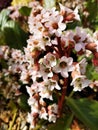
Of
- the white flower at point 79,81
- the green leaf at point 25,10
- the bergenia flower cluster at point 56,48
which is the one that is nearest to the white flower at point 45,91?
the bergenia flower cluster at point 56,48

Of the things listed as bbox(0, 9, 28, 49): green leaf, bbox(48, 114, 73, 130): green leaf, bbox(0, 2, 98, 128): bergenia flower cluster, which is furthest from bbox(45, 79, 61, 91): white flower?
bbox(0, 9, 28, 49): green leaf

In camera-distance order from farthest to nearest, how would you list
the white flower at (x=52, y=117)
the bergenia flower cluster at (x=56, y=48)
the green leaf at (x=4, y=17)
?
1. the green leaf at (x=4, y=17)
2. the white flower at (x=52, y=117)
3. the bergenia flower cluster at (x=56, y=48)

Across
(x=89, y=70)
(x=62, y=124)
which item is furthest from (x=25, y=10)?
(x=62, y=124)

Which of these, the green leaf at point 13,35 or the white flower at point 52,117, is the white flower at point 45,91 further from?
the green leaf at point 13,35

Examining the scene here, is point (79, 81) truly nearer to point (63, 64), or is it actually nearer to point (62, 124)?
point (63, 64)

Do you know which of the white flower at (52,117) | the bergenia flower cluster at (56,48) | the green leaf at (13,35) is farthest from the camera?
the green leaf at (13,35)

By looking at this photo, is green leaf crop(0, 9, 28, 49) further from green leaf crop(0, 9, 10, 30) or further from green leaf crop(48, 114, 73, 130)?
green leaf crop(48, 114, 73, 130)
